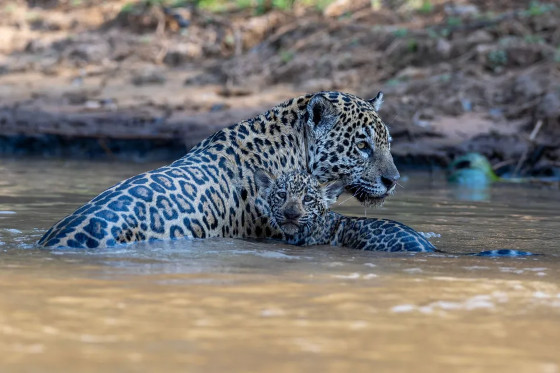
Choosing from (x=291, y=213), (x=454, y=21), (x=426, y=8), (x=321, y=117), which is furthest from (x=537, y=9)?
(x=291, y=213)

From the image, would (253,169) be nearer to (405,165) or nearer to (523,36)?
(405,165)

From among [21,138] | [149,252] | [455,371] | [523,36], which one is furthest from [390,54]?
[455,371]

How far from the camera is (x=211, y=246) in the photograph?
6.93 metres

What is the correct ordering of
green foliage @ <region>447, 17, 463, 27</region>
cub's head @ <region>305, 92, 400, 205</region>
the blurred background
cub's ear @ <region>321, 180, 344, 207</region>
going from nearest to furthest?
cub's ear @ <region>321, 180, 344, 207</region> → cub's head @ <region>305, 92, 400, 205</region> → the blurred background → green foliage @ <region>447, 17, 463, 27</region>

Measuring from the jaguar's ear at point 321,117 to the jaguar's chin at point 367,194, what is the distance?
21.8 inches

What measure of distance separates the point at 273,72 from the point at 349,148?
11.1 m

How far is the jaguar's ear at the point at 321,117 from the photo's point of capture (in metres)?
8.03

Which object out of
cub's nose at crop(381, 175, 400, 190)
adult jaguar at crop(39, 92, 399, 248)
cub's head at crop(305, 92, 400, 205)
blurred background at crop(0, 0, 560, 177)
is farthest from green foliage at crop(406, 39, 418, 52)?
cub's nose at crop(381, 175, 400, 190)

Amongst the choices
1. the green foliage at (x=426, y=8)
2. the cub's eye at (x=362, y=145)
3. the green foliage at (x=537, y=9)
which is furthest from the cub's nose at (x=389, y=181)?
the green foliage at (x=426, y=8)

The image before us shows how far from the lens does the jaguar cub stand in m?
7.53

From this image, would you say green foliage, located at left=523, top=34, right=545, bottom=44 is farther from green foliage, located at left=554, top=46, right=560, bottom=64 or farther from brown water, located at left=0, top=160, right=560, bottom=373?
brown water, located at left=0, top=160, right=560, bottom=373

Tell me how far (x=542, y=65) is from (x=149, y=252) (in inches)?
481

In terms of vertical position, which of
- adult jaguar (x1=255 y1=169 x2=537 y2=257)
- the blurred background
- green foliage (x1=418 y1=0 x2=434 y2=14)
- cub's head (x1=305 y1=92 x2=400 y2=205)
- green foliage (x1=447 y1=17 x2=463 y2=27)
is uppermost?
green foliage (x1=418 y1=0 x2=434 y2=14)

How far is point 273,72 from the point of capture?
62.4ft
